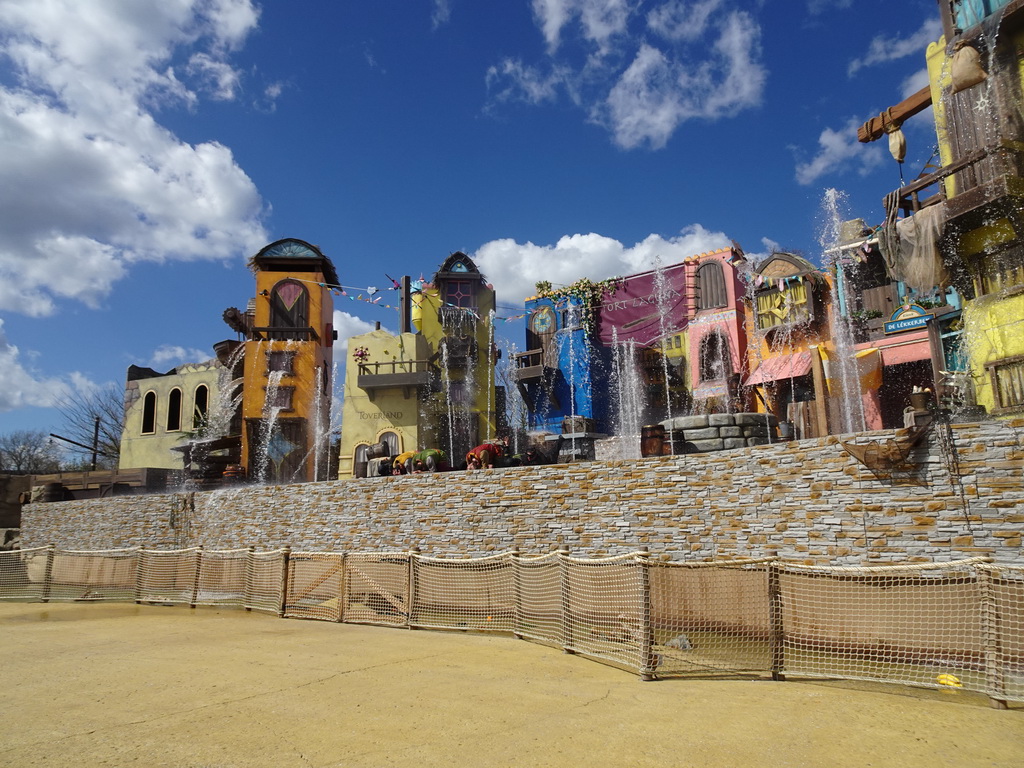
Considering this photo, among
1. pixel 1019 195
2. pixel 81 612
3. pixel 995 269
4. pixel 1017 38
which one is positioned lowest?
pixel 81 612

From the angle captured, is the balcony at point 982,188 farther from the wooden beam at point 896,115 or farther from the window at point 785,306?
the window at point 785,306

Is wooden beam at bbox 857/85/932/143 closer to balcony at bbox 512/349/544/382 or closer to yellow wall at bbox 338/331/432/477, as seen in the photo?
balcony at bbox 512/349/544/382

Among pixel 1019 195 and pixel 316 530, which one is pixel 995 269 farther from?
pixel 316 530

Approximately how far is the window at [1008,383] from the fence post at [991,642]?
924cm

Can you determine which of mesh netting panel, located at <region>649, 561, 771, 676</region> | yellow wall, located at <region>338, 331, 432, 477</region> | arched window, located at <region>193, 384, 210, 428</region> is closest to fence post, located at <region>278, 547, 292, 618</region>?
mesh netting panel, located at <region>649, 561, 771, 676</region>

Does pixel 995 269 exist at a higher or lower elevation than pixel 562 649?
higher

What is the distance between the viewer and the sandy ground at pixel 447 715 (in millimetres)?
4738

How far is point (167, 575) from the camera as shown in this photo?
1658cm

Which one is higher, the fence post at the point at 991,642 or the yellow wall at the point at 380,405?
the yellow wall at the point at 380,405

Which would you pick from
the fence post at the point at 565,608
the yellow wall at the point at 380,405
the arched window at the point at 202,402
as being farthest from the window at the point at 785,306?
the arched window at the point at 202,402

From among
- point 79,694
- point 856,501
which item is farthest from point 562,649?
point 79,694

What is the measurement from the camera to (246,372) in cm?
3228

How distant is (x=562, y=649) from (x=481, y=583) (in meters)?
2.89

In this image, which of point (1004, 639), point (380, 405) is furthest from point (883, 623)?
point (380, 405)
